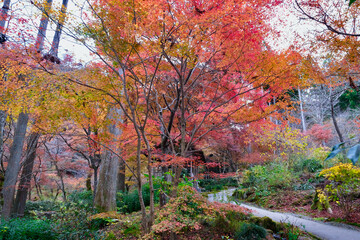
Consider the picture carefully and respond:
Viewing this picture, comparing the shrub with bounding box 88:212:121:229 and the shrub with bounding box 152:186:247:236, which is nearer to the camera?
the shrub with bounding box 152:186:247:236

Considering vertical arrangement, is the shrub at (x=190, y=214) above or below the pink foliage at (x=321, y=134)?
below

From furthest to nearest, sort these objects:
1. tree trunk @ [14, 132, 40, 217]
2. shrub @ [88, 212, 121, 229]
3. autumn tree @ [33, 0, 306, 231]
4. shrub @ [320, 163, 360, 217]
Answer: tree trunk @ [14, 132, 40, 217] < shrub @ [88, 212, 121, 229] < shrub @ [320, 163, 360, 217] < autumn tree @ [33, 0, 306, 231]

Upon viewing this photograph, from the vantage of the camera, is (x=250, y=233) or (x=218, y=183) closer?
(x=250, y=233)

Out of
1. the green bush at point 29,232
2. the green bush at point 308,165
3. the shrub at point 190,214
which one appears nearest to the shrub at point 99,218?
the green bush at point 29,232

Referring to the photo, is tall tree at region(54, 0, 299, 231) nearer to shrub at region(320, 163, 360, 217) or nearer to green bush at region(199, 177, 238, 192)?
shrub at region(320, 163, 360, 217)

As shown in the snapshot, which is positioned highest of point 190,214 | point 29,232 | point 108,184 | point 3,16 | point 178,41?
point 3,16

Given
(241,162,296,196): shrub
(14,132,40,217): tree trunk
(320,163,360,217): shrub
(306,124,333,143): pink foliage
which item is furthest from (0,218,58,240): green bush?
(306,124,333,143): pink foliage

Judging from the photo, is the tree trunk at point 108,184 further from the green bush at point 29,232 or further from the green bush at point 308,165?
the green bush at point 308,165

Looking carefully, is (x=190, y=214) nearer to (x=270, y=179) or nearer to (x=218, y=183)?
(x=270, y=179)

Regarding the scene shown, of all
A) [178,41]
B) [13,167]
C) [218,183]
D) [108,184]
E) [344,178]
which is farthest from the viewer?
[218,183]

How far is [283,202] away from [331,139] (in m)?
14.3

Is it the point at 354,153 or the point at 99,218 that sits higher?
the point at 354,153

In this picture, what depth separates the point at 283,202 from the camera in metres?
7.34

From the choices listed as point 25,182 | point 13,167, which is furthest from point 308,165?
point 25,182
